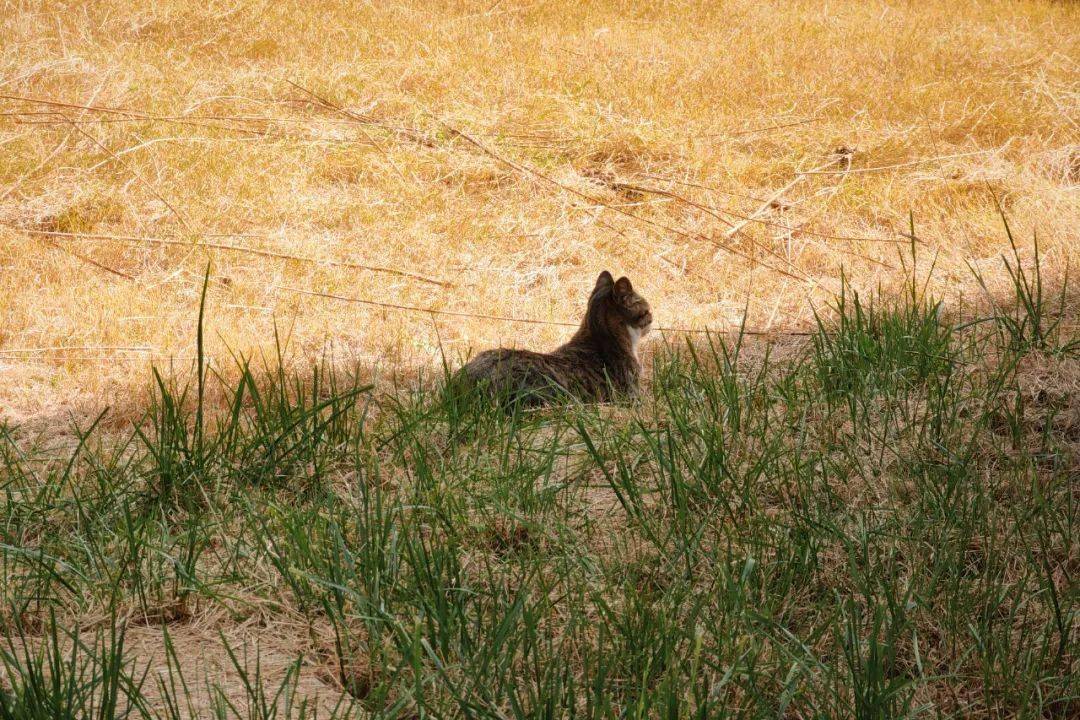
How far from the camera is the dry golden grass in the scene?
18.1ft

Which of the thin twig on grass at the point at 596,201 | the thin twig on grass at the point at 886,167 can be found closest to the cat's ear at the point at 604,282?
the thin twig on grass at the point at 596,201

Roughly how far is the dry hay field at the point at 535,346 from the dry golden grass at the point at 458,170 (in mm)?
35

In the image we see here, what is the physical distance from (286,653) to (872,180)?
19.5 ft

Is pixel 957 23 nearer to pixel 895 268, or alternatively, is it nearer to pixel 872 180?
pixel 872 180

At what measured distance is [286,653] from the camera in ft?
7.29

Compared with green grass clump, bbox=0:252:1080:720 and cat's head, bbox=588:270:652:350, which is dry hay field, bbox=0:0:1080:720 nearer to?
green grass clump, bbox=0:252:1080:720

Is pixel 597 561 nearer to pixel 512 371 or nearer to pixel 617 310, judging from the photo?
pixel 512 371

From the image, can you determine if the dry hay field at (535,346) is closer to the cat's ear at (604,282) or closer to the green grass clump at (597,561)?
the green grass clump at (597,561)

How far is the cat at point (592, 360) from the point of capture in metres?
3.88

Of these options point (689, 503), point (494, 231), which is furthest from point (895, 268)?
point (689, 503)

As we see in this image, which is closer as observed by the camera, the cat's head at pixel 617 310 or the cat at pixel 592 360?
the cat at pixel 592 360

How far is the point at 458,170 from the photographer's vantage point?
720cm

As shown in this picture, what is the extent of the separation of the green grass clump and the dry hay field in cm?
2

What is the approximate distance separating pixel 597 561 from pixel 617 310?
2.24 meters
